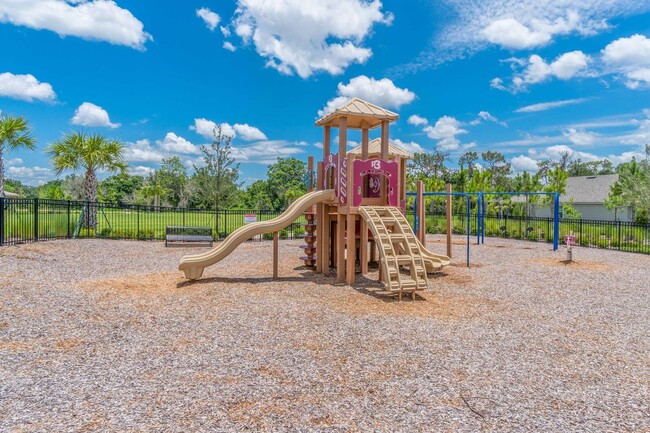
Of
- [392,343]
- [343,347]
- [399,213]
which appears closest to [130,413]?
[343,347]

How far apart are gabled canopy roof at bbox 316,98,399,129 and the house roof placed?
30806 millimetres

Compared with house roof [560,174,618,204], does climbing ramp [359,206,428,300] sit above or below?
below

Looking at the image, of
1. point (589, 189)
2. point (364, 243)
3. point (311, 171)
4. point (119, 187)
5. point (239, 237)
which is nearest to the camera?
point (239, 237)

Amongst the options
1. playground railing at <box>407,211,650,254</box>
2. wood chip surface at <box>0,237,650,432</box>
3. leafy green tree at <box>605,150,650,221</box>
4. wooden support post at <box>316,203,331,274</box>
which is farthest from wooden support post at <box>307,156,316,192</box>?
leafy green tree at <box>605,150,650,221</box>

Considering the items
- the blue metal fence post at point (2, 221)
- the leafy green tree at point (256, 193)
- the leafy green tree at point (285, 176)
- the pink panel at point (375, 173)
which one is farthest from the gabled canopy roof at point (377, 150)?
the leafy green tree at point (285, 176)

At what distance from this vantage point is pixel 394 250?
345 inches

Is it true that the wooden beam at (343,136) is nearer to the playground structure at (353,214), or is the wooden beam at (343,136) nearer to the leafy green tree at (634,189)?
the playground structure at (353,214)

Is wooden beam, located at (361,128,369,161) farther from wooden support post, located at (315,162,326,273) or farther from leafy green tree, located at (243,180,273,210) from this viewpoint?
leafy green tree, located at (243,180,273,210)

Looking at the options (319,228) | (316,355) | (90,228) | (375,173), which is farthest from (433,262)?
(90,228)

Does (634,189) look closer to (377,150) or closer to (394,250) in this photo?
(377,150)

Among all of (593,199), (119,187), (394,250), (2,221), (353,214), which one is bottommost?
(394,250)

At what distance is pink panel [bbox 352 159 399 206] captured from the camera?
31.2 ft

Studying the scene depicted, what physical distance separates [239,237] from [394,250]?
11.8 feet

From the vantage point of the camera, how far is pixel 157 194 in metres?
53.5
